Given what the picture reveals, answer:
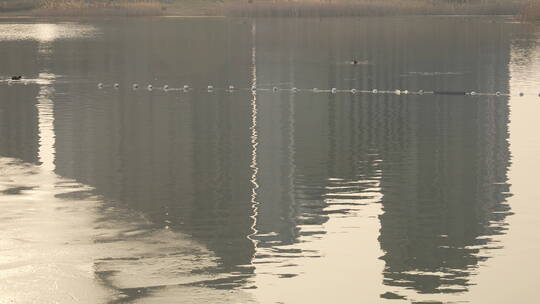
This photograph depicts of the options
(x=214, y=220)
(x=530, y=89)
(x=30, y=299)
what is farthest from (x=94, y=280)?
(x=530, y=89)

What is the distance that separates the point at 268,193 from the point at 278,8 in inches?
4305

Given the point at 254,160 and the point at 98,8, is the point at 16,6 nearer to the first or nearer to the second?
the point at 98,8

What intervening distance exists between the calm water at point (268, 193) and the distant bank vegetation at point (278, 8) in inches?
3128

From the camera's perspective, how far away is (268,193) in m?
23.4

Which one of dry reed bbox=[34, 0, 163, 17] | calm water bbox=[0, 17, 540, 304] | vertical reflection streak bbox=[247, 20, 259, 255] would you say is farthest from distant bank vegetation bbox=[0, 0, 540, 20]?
calm water bbox=[0, 17, 540, 304]

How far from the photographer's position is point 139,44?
275ft

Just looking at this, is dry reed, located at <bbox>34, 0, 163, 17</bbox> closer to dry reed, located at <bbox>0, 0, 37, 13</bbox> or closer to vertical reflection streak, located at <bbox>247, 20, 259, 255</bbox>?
dry reed, located at <bbox>0, 0, 37, 13</bbox>

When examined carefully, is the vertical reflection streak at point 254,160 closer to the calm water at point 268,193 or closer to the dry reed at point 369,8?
the calm water at point 268,193

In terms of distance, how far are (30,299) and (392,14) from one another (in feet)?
407

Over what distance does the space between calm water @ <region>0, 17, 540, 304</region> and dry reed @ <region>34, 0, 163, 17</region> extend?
10427 cm

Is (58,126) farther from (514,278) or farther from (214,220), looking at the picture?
(514,278)

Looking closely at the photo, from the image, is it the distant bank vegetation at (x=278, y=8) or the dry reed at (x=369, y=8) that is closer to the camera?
the dry reed at (x=369, y=8)

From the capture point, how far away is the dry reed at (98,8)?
15488 cm

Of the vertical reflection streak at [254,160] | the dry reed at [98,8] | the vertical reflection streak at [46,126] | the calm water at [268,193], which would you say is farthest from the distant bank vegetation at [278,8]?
the calm water at [268,193]
